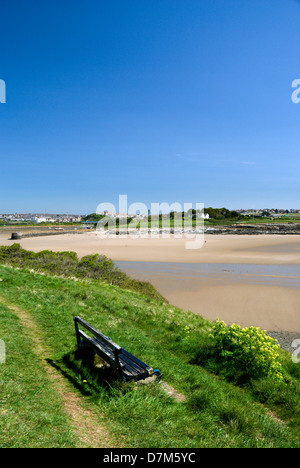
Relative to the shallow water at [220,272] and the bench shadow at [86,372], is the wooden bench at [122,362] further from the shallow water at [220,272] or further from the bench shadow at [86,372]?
the shallow water at [220,272]

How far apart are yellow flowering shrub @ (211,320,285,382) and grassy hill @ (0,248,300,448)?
179 millimetres

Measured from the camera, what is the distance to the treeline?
1661 cm

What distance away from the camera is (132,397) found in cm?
397

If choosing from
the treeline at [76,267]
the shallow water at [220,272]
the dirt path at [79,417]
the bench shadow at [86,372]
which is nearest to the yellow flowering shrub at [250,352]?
the bench shadow at [86,372]

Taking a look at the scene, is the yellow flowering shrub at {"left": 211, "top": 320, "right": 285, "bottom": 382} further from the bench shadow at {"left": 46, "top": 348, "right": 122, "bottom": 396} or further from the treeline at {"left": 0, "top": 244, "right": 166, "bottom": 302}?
the treeline at {"left": 0, "top": 244, "right": 166, "bottom": 302}

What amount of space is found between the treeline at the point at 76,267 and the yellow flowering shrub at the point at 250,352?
916 centimetres

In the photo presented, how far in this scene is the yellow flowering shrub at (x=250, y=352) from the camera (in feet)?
18.2

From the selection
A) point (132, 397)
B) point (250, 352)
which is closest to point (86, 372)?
point (132, 397)

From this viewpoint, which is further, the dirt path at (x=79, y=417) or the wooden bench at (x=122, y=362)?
the wooden bench at (x=122, y=362)

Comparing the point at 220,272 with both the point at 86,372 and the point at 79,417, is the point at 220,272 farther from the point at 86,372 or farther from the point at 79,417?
the point at 79,417

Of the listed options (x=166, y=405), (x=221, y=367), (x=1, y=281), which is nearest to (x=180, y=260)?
(x=1, y=281)

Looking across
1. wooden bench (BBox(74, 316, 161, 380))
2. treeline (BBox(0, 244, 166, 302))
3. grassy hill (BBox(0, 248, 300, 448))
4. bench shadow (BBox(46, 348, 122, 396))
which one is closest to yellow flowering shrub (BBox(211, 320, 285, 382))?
grassy hill (BBox(0, 248, 300, 448))

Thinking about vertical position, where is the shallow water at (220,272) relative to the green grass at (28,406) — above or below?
below

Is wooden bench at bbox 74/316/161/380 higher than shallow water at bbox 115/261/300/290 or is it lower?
higher
